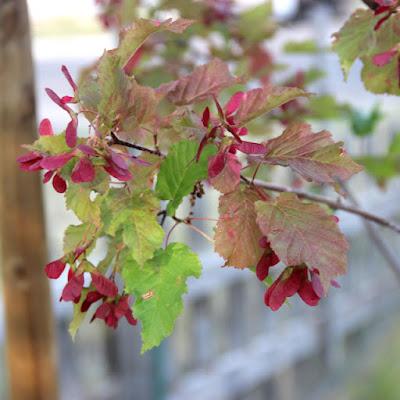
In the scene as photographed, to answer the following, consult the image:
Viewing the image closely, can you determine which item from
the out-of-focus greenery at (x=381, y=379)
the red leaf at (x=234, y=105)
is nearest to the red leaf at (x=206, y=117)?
the red leaf at (x=234, y=105)

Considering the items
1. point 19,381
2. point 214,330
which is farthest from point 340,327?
point 19,381

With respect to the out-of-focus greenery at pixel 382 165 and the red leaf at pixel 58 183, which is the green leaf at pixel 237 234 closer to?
the red leaf at pixel 58 183

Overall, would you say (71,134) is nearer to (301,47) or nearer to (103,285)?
(103,285)

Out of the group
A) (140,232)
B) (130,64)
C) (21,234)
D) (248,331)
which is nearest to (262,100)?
(140,232)

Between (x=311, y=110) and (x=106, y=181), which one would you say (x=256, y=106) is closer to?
(x=106, y=181)

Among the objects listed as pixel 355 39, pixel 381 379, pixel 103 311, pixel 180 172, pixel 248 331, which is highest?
pixel 355 39

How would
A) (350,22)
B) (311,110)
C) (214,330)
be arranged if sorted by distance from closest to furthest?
(350,22) < (311,110) < (214,330)
